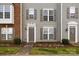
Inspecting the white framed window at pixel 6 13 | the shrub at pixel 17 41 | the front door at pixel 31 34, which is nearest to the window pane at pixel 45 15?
the front door at pixel 31 34

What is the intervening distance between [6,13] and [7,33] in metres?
0.51

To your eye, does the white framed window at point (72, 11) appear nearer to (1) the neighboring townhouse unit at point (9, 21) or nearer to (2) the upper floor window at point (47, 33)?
(2) the upper floor window at point (47, 33)

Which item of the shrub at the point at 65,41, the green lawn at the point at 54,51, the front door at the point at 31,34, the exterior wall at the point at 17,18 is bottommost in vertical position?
the green lawn at the point at 54,51

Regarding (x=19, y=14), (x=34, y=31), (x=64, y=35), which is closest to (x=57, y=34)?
(x=64, y=35)

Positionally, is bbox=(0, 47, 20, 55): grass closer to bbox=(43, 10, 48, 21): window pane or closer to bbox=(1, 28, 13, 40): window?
bbox=(1, 28, 13, 40): window

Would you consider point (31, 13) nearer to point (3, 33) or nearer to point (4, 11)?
point (4, 11)

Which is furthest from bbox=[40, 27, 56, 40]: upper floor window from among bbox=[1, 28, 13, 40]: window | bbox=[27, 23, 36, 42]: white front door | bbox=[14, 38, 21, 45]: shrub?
bbox=[1, 28, 13, 40]: window

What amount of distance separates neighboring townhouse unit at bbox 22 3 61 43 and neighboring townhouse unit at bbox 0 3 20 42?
0.45ft

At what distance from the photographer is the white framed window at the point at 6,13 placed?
14.0 ft

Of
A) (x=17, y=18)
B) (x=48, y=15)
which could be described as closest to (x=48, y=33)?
(x=48, y=15)

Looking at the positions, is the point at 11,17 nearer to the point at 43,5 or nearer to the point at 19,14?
the point at 19,14

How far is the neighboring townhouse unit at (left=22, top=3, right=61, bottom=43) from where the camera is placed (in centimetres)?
404

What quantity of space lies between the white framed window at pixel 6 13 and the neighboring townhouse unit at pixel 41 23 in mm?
230

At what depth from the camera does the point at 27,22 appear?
4.23 meters
